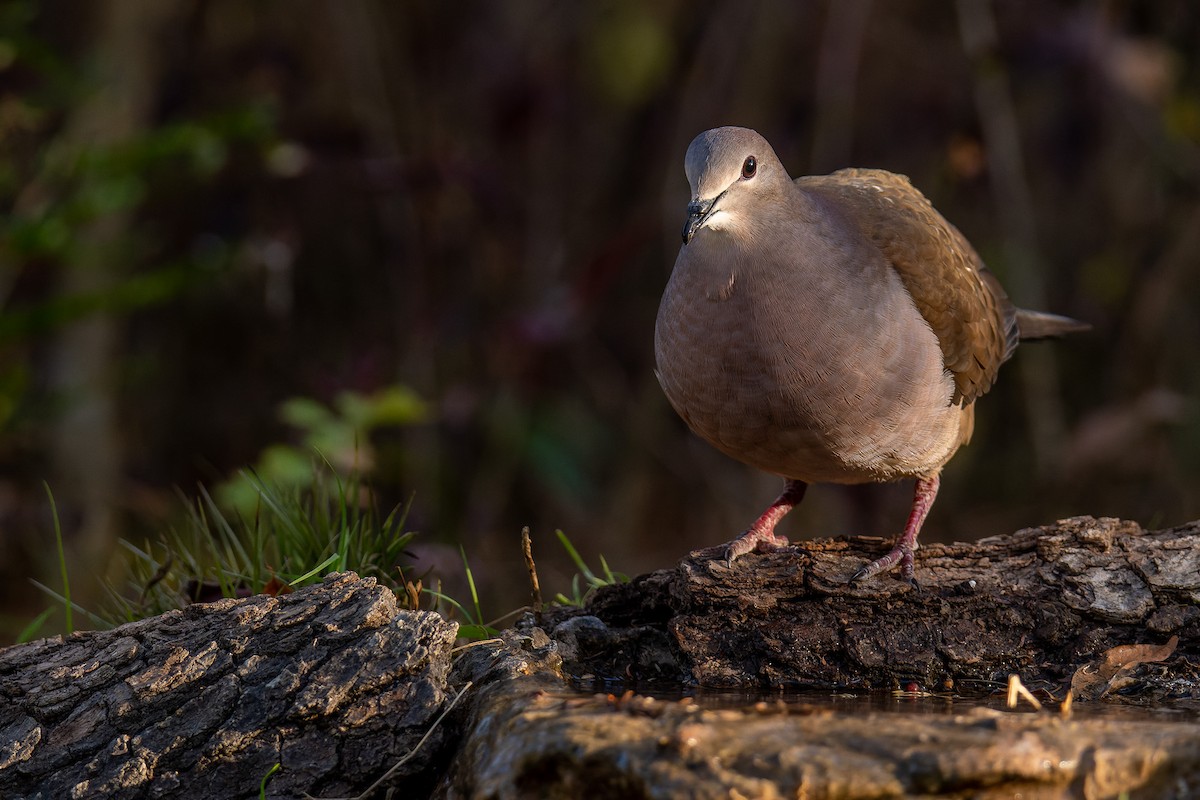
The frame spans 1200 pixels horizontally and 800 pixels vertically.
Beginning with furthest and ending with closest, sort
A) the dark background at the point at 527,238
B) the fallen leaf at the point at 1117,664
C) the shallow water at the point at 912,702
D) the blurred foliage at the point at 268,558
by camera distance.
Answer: the dark background at the point at 527,238 < the blurred foliage at the point at 268,558 < the fallen leaf at the point at 1117,664 < the shallow water at the point at 912,702

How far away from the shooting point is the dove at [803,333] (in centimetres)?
388

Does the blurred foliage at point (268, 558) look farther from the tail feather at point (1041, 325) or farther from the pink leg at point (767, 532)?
the tail feather at point (1041, 325)

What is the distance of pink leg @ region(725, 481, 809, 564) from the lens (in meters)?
4.14

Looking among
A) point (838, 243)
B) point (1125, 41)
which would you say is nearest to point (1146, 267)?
point (1125, 41)

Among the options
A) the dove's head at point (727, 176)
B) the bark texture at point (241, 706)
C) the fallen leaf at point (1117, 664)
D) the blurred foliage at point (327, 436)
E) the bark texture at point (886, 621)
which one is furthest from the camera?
the blurred foliage at point (327, 436)

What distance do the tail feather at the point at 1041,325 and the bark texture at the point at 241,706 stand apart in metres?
3.21

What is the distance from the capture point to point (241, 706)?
9.72 feet

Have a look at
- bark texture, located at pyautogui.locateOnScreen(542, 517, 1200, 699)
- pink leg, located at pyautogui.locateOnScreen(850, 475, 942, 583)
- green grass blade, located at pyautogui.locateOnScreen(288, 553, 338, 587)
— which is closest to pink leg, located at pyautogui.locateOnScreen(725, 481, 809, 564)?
bark texture, located at pyautogui.locateOnScreen(542, 517, 1200, 699)

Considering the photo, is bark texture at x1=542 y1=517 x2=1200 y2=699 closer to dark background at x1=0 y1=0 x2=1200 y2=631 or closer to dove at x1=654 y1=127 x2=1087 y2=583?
dove at x1=654 y1=127 x2=1087 y2=583

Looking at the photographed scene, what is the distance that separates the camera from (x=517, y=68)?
27.6ft

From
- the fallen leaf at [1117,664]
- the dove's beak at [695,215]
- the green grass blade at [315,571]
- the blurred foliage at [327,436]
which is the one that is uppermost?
the dove's beak at [695,215]

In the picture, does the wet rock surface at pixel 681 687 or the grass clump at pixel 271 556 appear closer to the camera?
the wet rock surface at pixel 681 687

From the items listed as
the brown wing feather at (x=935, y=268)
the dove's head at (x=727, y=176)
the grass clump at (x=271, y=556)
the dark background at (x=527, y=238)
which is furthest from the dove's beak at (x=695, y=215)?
the dark background at (x=527, y=238)

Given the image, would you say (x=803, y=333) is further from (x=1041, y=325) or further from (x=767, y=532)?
(x=1041, y=325)
